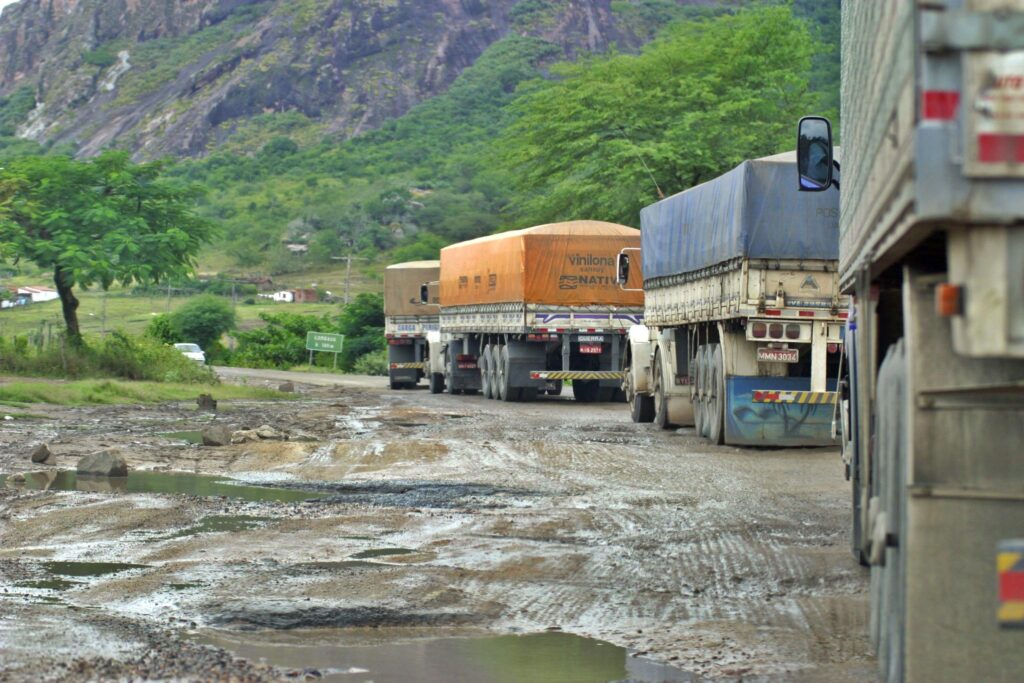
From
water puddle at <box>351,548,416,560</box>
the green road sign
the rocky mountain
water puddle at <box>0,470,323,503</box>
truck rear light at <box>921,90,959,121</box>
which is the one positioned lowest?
water puddle at <box>351,548,416,560</box>

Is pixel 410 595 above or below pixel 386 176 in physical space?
below

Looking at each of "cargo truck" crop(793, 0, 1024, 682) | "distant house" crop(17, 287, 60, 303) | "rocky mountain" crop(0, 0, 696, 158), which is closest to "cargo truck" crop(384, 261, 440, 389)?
"cargo truck" crop(793, 0, 1024, 682)

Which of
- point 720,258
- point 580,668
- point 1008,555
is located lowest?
point 580,668

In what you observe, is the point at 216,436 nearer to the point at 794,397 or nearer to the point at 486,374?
the point at 794,397

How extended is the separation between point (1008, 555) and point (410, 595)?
416cm

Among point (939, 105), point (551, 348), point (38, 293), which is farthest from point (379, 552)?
point (38, 293)

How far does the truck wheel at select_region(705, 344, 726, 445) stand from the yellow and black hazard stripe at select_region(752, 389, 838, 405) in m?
0.48

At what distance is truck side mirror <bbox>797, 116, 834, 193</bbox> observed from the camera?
34.2 ft

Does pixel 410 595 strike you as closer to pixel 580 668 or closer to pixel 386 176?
pixel 580 668

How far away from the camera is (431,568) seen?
345 inches

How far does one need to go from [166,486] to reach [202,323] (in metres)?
61.2

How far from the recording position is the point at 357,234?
4621 inches

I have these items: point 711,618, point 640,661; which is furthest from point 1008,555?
point 711,618

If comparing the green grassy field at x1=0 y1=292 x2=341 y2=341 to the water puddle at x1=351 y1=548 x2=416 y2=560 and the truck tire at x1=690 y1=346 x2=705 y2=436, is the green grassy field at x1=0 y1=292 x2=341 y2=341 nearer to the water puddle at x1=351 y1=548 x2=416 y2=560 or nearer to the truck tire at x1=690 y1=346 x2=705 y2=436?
the truck tire at x1=690 y1=346 x2=705 y2=436
